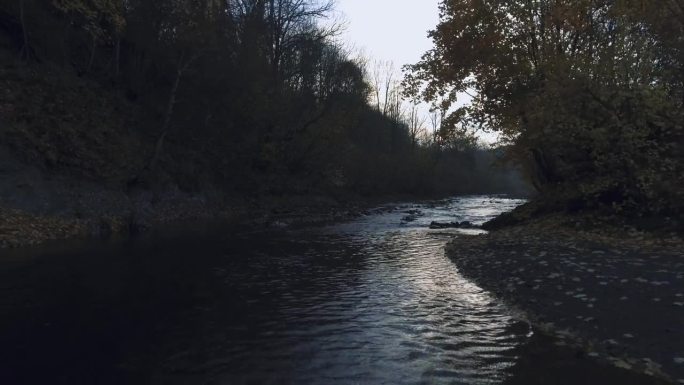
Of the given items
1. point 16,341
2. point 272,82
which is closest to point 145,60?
point 272,82

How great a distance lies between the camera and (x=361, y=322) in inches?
388

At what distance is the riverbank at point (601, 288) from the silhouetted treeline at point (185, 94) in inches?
807

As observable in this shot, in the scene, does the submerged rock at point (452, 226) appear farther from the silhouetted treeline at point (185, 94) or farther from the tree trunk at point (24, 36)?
the tree trunk at point (24, 36)

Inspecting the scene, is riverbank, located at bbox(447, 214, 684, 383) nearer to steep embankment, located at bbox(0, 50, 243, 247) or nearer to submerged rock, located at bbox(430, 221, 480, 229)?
submerged rock, located at bbox(430, 221, 480, 229)

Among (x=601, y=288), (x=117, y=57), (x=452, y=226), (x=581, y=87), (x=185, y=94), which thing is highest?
(x=117, y=57)

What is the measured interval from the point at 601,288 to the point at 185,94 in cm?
3789

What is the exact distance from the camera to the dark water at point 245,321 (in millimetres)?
7297

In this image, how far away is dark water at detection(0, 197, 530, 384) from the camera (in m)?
7.30

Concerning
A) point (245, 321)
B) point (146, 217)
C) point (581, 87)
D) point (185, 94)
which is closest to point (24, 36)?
→ point (146, 217)

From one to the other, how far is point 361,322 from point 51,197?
61.1 ft

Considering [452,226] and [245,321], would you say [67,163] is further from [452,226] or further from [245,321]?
[452,226]

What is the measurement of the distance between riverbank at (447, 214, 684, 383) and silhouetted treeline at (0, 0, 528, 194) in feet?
67.2

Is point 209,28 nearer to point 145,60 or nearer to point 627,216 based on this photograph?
point 145,60

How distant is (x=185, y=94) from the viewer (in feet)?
135
